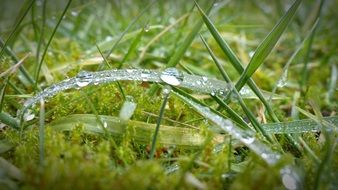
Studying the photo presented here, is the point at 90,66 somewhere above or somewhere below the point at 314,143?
above

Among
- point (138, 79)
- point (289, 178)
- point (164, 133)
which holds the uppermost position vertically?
point (138, 79)

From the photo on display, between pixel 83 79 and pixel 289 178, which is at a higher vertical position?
pixel 83 79

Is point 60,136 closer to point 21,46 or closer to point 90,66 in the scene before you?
point 90,66

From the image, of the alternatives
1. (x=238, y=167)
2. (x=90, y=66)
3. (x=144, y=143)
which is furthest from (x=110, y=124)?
(x=90, y=66)

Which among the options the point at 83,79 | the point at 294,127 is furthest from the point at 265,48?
the point at 83,79

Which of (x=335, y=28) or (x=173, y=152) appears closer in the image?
(x=173, y=152)

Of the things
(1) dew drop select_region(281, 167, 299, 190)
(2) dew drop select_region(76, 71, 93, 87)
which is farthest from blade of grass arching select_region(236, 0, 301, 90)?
(2) dew drop select_region(76, 71, 93, 87)

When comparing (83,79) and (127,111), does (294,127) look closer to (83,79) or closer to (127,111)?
(127,111)

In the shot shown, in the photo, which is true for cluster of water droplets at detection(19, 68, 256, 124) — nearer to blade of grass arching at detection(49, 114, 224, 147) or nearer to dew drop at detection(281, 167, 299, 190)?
blade of grass arching at detection(49, 114, 224, 147)
